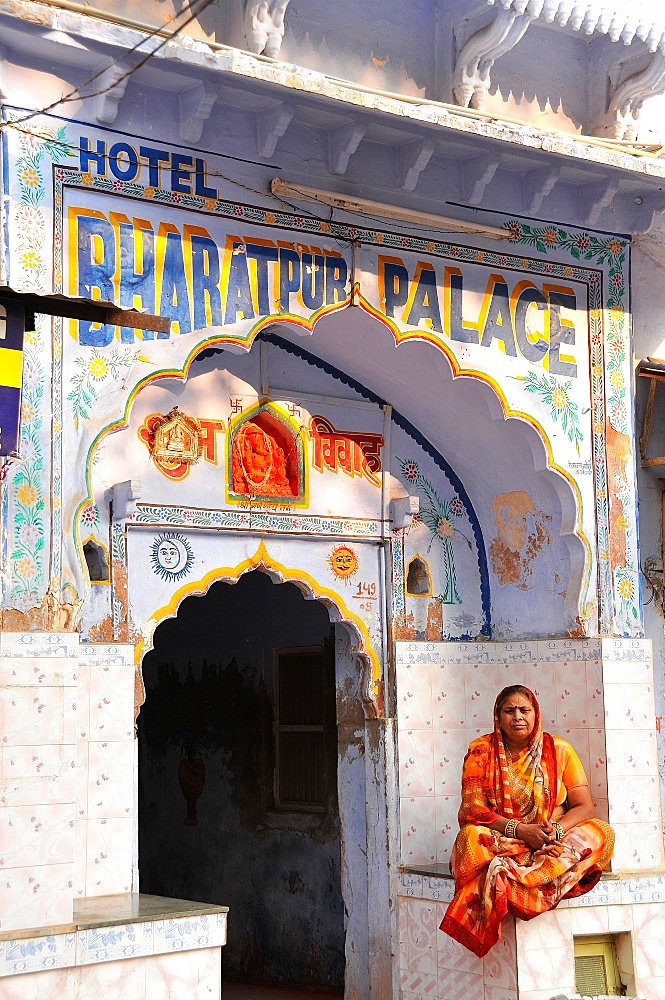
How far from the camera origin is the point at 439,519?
7.75 m

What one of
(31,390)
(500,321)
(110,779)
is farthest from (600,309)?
(110,779)

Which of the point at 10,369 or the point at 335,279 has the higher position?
the point at 335,279

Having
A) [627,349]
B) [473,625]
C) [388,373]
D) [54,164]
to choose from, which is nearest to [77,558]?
[54,164]

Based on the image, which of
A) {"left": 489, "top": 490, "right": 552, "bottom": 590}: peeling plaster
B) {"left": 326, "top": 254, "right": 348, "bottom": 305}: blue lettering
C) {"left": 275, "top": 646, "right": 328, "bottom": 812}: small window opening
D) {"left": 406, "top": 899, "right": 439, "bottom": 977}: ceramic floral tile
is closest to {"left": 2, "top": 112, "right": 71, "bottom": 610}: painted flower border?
{"left": 326, "top": 254, "right": 348, "bottom": 305}: blue lettering

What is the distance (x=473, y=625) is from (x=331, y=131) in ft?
9.57

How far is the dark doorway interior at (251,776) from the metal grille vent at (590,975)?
2067 millimetres

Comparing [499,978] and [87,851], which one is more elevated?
[87,851]

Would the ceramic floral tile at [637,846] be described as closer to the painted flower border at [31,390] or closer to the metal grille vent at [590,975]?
the metal grille vent at [590,975]

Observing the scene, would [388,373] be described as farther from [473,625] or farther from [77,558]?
[77,558]

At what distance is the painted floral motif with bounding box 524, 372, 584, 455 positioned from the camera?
23.7 feet

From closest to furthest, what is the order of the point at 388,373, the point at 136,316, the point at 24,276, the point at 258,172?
the point at 136,316 → the point at 24,276 → the point at 258,172 → the point at 388,373

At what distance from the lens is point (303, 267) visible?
21.6ft

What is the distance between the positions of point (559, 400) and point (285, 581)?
179 cm

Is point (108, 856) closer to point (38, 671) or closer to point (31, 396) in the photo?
point (38, 671)
